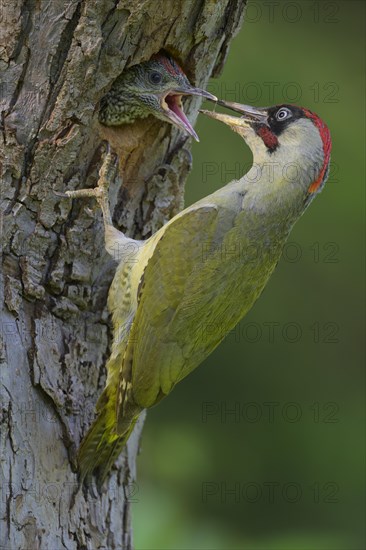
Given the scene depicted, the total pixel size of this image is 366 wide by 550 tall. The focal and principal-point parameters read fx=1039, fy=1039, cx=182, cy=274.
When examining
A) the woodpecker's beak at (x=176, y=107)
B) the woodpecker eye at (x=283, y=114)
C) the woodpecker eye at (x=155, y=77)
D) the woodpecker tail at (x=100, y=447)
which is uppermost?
the woodpecker eye at (x=283, y=114)

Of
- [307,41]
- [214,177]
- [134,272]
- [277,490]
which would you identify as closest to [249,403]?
[277,490]

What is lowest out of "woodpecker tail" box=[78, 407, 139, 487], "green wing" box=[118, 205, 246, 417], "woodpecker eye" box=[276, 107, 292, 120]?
"woodpecker tail" box=[78, 407, 139, 487]

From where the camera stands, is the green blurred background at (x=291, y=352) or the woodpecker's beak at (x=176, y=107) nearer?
the woodpecker's beak at (x=176, y=107)

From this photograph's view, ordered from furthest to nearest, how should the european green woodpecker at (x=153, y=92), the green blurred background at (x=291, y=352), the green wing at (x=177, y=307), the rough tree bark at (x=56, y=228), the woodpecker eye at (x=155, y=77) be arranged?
the green blurred background at (x=291, y=352)
the woodpecker eye at (x=155, y=77)
the european green woodpecker at (x=153, y=92)
the green wing at (x=177, y=307)
the rough tree bark at (x=56, y=228)

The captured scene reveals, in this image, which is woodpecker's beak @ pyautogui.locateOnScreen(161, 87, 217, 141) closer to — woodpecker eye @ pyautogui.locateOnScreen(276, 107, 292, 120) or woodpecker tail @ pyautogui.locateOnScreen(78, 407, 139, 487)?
woodpecker eye @ pyautogui.locateOnScreen(276, 107, 292, 120)

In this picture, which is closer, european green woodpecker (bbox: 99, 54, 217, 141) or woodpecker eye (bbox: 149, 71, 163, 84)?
european green woodpecker (bbox: 99, 54, 217, 141)

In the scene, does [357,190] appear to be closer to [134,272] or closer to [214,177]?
[214,177]

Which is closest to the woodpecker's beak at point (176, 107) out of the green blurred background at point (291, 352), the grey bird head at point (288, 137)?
the grey bird head at point (288, 137)

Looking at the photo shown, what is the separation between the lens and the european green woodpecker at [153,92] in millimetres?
4395

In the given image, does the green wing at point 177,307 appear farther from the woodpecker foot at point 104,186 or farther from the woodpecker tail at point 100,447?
the woodpecker foot at point 104,186

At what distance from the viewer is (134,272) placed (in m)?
4.40

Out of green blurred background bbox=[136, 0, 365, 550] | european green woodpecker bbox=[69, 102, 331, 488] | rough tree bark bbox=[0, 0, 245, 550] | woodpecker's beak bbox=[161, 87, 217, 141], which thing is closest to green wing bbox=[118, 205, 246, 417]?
european green woodpecker bbox=[69, 102, 331, 488]

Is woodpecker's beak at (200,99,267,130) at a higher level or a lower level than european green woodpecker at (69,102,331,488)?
higher

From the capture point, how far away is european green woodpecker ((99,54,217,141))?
4395mm
